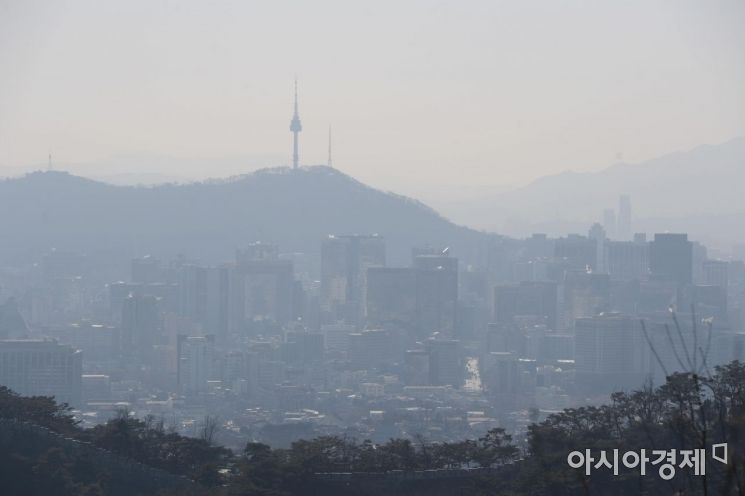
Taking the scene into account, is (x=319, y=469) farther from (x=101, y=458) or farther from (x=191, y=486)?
(x=101, y=458)

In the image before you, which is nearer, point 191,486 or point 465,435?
point 191,486

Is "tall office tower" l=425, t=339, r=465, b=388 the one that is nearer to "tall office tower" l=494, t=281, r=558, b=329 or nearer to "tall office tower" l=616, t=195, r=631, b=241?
"tall office tower" l=494, t=281, r=558, b=329

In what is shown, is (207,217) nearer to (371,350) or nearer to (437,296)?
(437,296)

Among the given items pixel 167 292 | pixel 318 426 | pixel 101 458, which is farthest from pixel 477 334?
pixel 101 458

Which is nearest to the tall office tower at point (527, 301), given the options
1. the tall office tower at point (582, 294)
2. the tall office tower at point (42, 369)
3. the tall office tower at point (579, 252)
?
the tall office tower at point (582, 294)

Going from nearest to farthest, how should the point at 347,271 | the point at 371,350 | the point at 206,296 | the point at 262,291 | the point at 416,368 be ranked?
1. the point at 416,368
2. the point at 371,350
3. the point at 206,296
4. the point at 262,291
5. the point at 347,271

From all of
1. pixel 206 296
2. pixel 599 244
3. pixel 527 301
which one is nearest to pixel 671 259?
pixel 527 301
